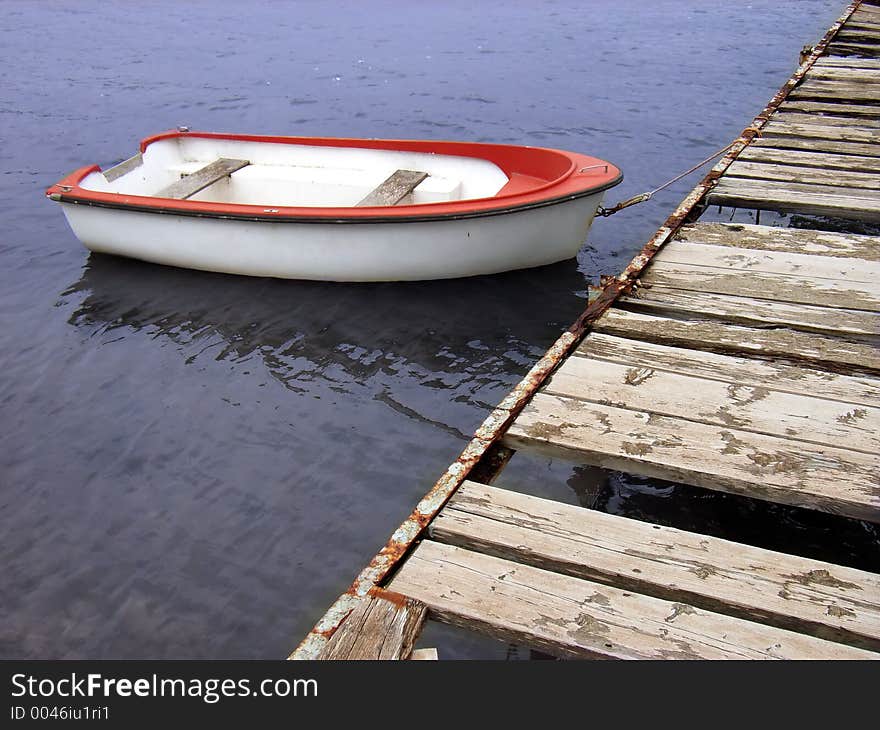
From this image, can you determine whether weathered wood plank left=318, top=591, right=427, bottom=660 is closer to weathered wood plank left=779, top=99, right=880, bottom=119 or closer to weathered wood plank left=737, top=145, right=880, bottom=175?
weathered wood plank left=737, top=145, right=880, bottom=175

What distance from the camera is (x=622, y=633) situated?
2.84m

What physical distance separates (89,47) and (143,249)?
15.1m

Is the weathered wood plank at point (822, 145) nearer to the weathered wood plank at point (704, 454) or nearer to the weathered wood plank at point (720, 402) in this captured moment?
the weathered wood plank at point (720, 402)

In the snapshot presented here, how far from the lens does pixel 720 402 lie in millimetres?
3975

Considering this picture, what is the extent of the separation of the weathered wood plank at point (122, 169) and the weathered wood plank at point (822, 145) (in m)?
7.32

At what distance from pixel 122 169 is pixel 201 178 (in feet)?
3.31

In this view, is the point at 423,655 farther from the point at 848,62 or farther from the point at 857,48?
the point at 857,48

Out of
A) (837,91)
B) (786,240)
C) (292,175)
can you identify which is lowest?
(292,175)

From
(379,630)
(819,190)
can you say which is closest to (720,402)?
(379,630)

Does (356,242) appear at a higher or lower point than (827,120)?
lower

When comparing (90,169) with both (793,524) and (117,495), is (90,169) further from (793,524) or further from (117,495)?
(793,524)

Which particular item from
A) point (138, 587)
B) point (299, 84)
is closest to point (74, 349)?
point (138, 587)

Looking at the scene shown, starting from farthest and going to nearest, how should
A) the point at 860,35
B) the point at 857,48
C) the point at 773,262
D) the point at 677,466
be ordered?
the point at 860,35
the point at 857,48
the point at 773,262
the point at 677,466

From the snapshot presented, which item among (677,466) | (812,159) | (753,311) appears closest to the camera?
(677,466)
